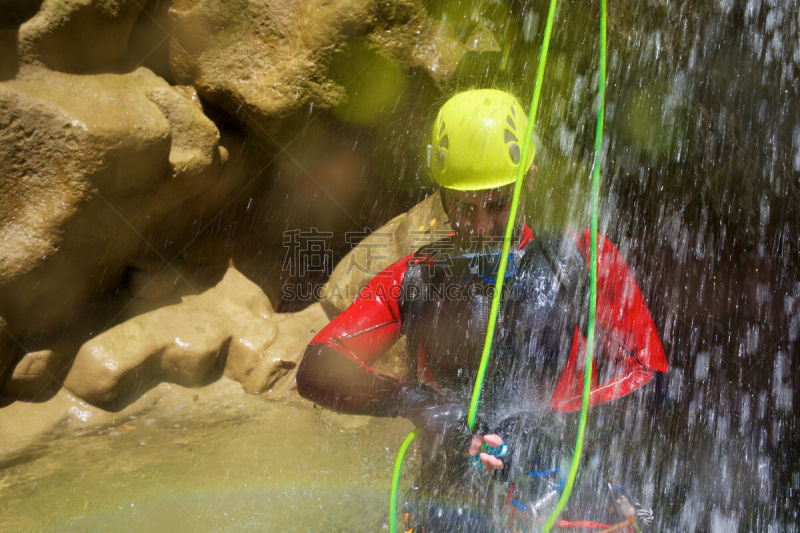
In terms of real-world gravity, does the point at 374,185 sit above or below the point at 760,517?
above

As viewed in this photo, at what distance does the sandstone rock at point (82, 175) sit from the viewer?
3373 mm

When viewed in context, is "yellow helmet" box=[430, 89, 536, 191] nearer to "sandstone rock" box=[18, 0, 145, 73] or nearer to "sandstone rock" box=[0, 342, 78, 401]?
"sandstone rock" box=[18, 0, 145, 73]

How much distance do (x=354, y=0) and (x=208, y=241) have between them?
2.11 m

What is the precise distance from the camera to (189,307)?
4.42 metres

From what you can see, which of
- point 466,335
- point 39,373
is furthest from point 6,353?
point 466,335

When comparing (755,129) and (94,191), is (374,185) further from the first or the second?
(755,129)

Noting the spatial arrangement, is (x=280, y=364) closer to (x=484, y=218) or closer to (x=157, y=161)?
(x=157, y=161)

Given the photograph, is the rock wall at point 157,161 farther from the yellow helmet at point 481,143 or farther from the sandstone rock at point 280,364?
the yellow helmet at point 481,143

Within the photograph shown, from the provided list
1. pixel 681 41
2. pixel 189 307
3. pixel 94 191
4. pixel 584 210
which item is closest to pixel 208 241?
pixel 189 307

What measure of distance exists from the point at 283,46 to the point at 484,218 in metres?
2.27

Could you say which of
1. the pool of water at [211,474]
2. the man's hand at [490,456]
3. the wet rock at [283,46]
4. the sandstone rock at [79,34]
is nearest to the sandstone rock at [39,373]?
the pool of water at [211,474]

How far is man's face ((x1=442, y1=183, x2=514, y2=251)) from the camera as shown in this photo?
2449mm

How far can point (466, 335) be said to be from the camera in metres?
2.58

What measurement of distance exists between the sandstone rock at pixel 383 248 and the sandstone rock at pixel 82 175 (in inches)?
51.2
